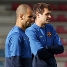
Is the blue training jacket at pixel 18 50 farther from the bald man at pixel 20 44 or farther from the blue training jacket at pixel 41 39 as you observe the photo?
the blue training jacket at pixel 41 39

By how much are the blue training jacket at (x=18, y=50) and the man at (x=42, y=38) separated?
0.19 meters

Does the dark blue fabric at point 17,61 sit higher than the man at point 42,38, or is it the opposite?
the man at point 42,38

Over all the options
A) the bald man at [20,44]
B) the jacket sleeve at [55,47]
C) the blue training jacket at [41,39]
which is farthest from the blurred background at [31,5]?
the bald man at [20,44]

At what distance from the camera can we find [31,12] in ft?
15.3

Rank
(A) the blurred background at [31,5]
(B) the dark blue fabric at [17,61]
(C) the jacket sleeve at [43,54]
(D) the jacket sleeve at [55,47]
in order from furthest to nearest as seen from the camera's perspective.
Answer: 1. (A) the blurred background at [31,5]
2. (D) the jacket sleeve at [55,47]
3. (C) the jacket sleeve at [43,54]
4. (B) the dark blue fabric at [17,61]

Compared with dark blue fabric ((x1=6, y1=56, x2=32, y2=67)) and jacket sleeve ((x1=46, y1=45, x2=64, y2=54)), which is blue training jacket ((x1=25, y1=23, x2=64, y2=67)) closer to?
jacket sleeve ((x1=46, y1=45, x2=64, y2=54))

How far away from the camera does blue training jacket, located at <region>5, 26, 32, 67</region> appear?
4379 millimetres

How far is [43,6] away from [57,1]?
5022mm

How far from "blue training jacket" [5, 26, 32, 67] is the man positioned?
186mm

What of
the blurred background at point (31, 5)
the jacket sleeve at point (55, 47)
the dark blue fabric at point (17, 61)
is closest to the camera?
the dark blue fabric at point (17, 61)

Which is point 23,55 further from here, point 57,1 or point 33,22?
point 57,1

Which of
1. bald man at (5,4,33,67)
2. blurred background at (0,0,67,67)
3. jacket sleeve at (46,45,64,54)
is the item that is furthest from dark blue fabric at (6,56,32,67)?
blurred background at (0,0,67,67)

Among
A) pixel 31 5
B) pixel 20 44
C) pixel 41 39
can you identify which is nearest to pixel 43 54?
pixel 41 39

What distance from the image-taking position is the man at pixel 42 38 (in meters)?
4.73
